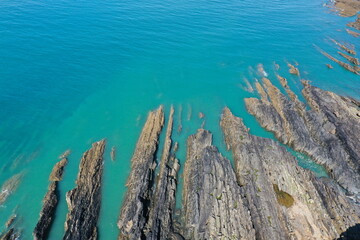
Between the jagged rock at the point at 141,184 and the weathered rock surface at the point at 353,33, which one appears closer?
the jagged rock at the point at 141,184

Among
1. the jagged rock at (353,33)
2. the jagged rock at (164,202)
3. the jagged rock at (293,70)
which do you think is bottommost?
the jagged rock at (164,202)

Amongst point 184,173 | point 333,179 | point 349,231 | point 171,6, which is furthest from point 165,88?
point 171,6

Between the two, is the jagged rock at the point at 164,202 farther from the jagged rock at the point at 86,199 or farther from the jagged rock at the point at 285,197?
the jagged rock at the point at 285,197

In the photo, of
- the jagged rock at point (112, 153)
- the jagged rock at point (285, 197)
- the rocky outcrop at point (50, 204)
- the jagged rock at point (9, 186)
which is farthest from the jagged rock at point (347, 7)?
the jagged rock at point (9, 186)

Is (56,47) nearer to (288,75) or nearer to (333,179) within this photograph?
(288,75)

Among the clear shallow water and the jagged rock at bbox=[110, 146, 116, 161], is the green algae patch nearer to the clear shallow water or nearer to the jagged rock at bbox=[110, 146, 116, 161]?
the clear shallow water

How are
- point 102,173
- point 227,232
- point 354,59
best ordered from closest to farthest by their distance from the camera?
1. point 227,232
2. point 102,173
3. point 354,59
